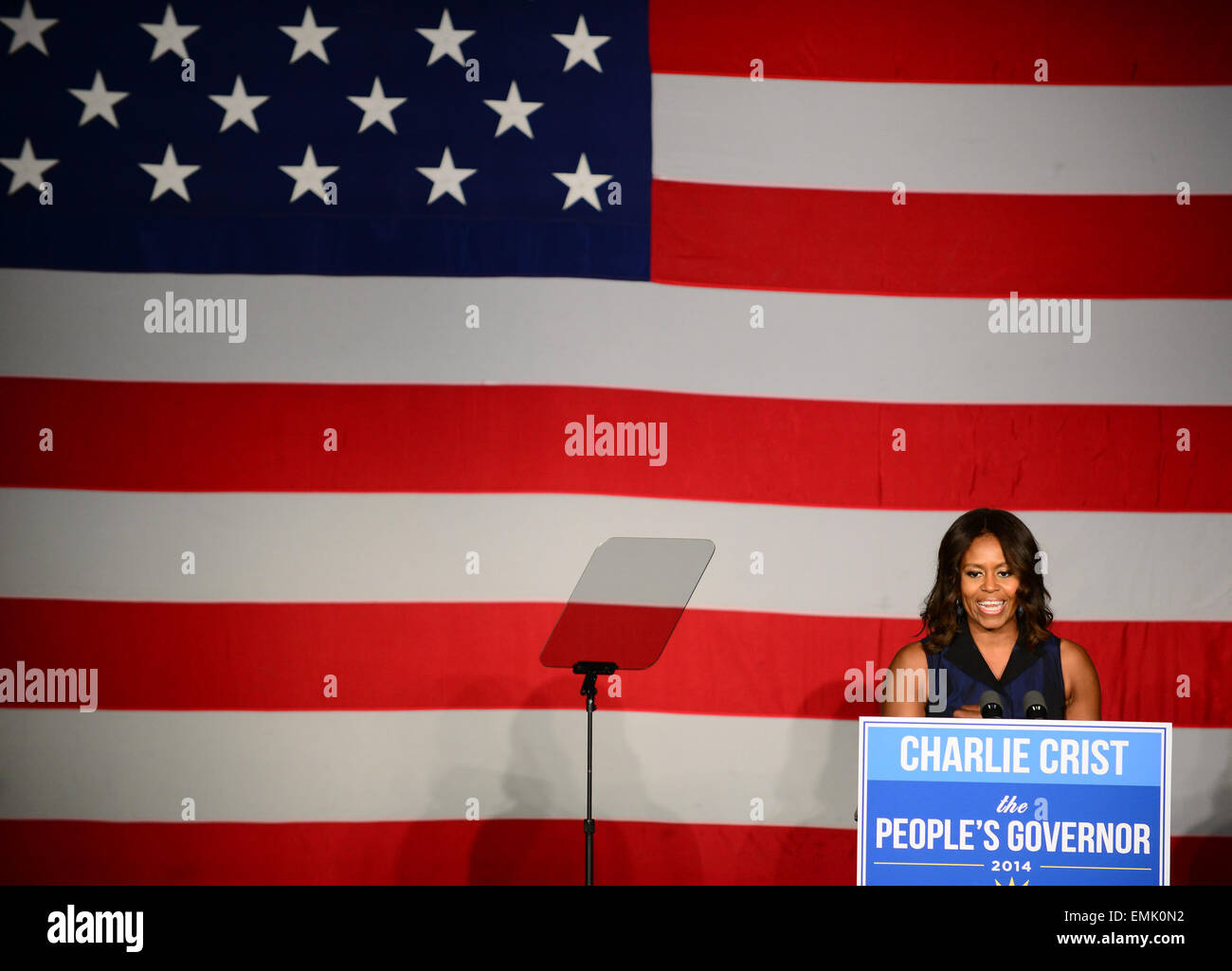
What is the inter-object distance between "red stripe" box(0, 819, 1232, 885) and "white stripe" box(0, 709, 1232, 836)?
4 cm

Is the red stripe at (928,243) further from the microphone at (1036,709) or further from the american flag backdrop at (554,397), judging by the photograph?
the microphone at (1036,709)

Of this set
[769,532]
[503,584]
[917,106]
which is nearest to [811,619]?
[769,532]

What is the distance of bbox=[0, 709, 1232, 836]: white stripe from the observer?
3.19 m

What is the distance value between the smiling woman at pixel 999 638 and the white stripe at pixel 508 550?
61cm

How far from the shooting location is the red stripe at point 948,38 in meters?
3.31

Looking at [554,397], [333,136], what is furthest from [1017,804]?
[333,136]

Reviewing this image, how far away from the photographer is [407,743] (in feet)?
10.5

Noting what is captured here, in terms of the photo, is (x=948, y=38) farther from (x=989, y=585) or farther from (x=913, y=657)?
(x=913, y=657)

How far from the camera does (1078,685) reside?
2551 mm

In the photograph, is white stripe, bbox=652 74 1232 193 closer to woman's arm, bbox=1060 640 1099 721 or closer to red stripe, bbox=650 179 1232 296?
red stripe, bbox=650 179 1232 296

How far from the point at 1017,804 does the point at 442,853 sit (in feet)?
6.88

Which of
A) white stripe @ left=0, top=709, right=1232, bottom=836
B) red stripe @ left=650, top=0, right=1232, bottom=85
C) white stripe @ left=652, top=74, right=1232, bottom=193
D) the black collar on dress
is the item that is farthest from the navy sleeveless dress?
red stripe @ left=650, top=0, right=1232, bottom=85
